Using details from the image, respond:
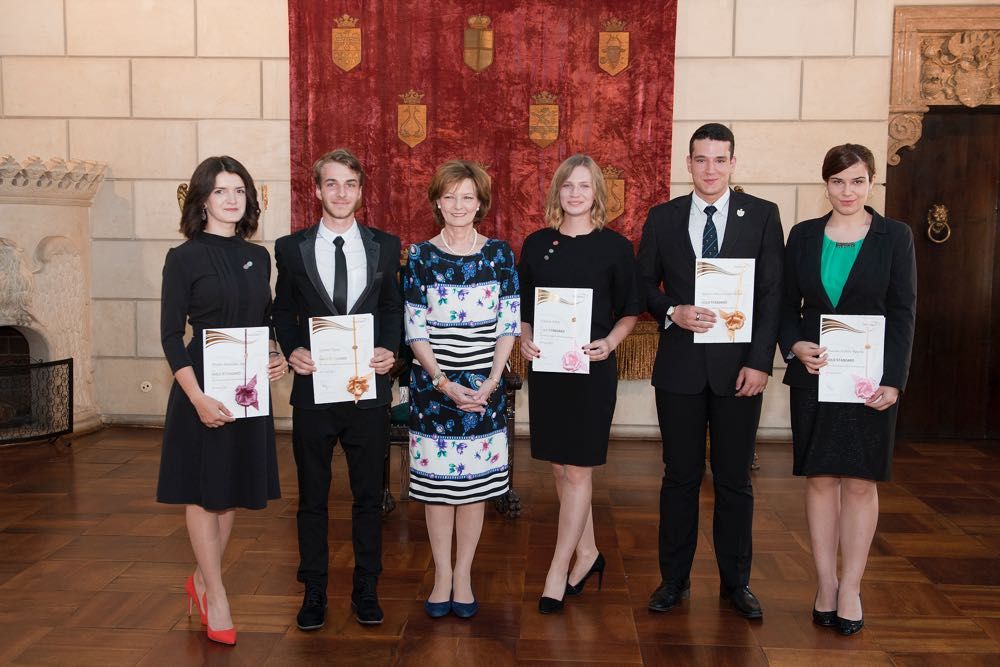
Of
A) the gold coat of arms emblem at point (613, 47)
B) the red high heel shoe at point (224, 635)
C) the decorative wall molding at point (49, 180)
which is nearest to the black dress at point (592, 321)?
the red high heel shoe at point (224, 635)

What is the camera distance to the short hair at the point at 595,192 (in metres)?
2.92

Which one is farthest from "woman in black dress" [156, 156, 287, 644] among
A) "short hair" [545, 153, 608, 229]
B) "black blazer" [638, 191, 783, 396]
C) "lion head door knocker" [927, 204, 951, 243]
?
"lion head door knocker" [927, 204, 951, 243]

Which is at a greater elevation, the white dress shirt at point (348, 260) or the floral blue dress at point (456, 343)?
the white dress shirt at point (348, 260)

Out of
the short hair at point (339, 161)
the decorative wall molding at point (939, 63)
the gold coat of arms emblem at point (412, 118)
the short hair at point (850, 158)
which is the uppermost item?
the decorative wall molding at point (939, 63)

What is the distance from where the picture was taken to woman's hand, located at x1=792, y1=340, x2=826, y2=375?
279 centimetres

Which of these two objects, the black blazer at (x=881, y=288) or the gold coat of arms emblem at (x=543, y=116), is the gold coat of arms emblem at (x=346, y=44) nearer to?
the gold coat of arms emblem at (x=543, y=116)

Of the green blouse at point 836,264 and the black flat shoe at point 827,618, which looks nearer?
the green blouse at point 836,264

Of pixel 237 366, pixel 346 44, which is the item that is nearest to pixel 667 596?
pixel 237 366

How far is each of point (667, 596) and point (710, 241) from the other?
1.27 meters

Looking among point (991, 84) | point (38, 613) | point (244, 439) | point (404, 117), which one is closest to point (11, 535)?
point (38, 613)

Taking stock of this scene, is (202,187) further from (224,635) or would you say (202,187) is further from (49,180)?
(49,180)

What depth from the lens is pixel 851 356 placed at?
2766mm

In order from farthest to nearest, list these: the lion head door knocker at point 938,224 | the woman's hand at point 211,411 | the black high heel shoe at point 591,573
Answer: the lion head door knocker at point 938,224
the black high heel shoe at point 591,573
the woman's hand at point 211,411

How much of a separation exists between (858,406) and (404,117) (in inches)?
151
